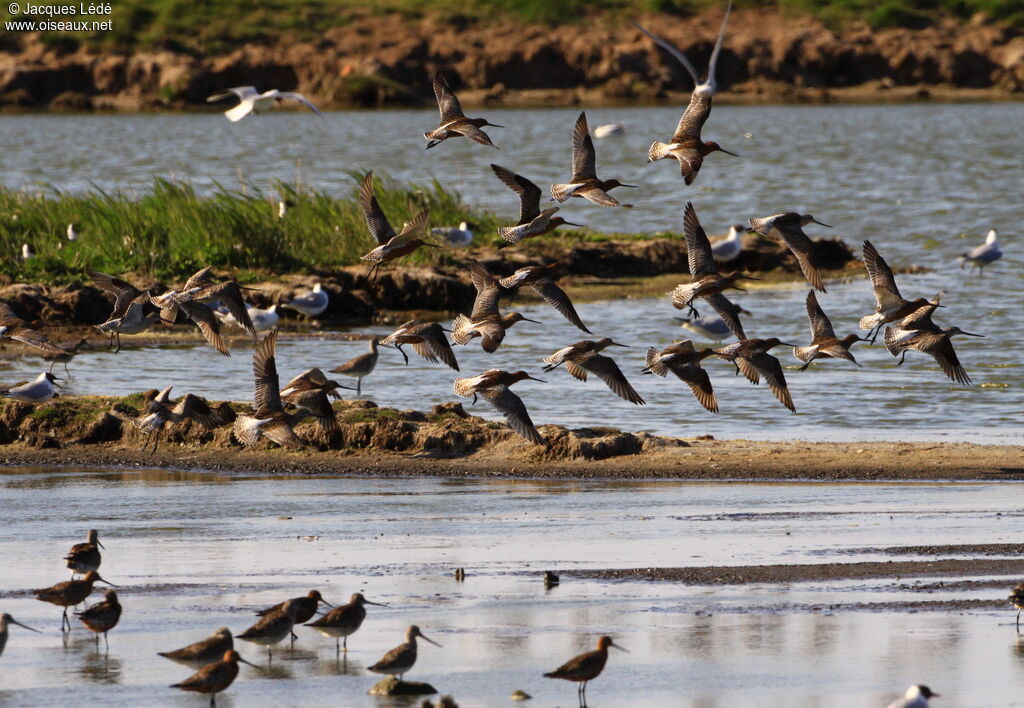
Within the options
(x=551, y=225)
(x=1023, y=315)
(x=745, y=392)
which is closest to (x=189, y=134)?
(x=1023, y=315)

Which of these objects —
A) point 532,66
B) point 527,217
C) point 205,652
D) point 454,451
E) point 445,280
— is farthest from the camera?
point 532,66

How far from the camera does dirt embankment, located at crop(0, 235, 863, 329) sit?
77.5ft

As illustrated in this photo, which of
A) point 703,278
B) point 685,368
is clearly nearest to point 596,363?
point 685,368

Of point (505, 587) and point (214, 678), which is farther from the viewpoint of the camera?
point (505, 587)

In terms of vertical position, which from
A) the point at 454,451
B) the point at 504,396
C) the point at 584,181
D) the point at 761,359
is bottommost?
the point at 454,451

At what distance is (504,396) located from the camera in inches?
535

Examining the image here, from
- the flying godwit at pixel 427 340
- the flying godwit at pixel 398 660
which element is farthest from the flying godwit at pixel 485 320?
the flying godwit at pixel 398 660

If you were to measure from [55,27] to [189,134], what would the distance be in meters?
23.2

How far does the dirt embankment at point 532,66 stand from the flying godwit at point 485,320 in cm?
7016

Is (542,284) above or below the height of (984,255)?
above

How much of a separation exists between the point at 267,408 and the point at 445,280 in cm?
1238

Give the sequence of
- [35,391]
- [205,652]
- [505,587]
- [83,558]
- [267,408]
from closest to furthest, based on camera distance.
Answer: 1. [205,652]
2. [83,558]
3. [505,587]
4. [267,408]
5. [35,391]

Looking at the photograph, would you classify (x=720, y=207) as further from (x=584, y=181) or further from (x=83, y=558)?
(x=83, y=558)

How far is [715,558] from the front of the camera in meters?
12.2
